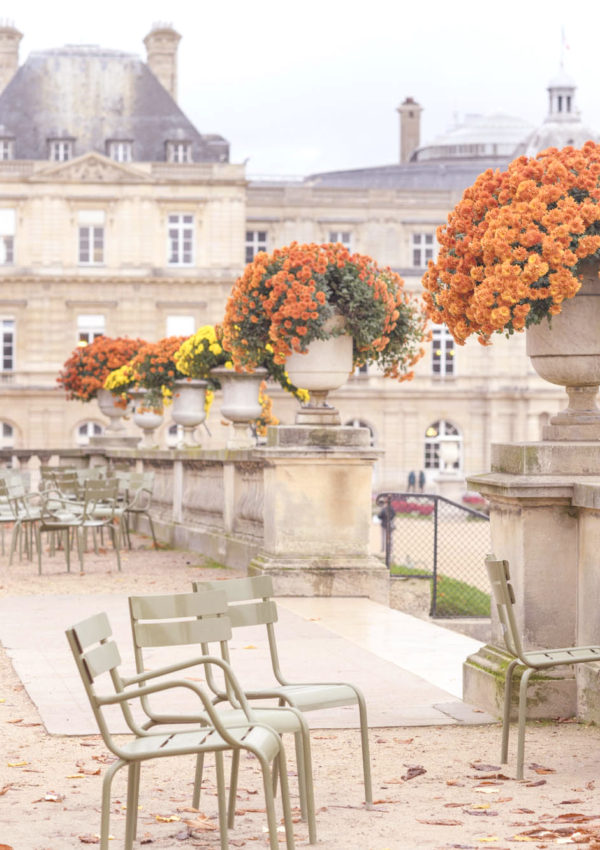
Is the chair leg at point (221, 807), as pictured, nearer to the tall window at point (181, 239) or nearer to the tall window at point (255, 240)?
the tall window at point (181, 239)

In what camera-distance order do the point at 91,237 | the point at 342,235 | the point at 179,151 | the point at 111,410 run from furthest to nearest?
the point at 342,235 → the point at 179,151 → the point at 91,237 → the point at 111,410

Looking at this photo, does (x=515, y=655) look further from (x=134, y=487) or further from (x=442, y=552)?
(x=442, y=552)

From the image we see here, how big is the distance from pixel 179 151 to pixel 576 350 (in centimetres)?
5088

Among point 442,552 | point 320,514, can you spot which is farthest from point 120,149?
point 320,514

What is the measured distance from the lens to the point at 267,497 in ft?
41.1

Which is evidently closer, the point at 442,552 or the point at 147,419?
the point at 147,419

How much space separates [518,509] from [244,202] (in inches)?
1991

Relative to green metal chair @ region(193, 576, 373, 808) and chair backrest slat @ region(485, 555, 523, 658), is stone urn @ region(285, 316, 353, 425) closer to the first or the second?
chair backrest slat @ region(485, 555, 523, 658)

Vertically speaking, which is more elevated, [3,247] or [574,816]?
[3,247]

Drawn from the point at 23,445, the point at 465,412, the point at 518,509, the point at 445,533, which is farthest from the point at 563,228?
the point at 465,412

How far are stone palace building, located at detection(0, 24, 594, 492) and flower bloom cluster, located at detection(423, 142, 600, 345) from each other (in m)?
46.9

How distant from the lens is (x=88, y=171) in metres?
55.2

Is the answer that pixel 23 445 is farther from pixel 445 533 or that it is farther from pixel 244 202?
pixel 445 533

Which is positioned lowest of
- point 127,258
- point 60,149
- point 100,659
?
point 100,659
